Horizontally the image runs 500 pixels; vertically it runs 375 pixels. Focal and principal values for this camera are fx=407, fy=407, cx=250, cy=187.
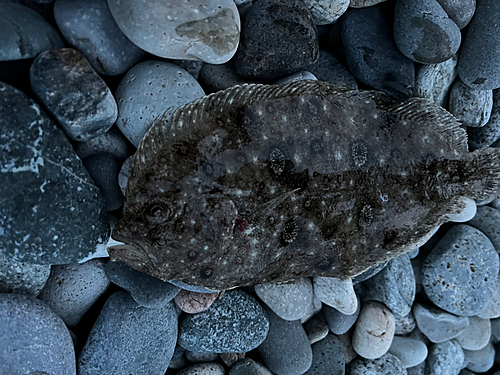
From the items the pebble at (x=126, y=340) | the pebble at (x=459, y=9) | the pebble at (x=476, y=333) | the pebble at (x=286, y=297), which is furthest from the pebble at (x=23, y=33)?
the pebble at (x=476, y=333)

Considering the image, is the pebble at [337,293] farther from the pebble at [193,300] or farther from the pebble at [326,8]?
the pebble at [326,8]

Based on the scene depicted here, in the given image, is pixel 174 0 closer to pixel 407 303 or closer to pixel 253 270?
pixel 253 270

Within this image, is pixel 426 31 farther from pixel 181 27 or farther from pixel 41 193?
pixel 41 193

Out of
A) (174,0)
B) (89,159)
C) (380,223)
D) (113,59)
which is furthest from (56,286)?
(380,223)

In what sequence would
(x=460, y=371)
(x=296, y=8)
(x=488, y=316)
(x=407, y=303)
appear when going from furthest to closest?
1. (x=460, y=371)
2. (x=488, y=316)
3. (x=407, y=303)
4. (x=296, y=8)

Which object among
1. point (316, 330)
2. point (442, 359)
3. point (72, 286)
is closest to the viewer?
point (72, 286)

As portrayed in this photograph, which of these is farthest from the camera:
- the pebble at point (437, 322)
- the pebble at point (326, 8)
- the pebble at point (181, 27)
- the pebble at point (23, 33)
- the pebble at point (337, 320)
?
the pebble at point (437, 322)

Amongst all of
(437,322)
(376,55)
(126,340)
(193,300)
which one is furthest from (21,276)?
(437,322)
